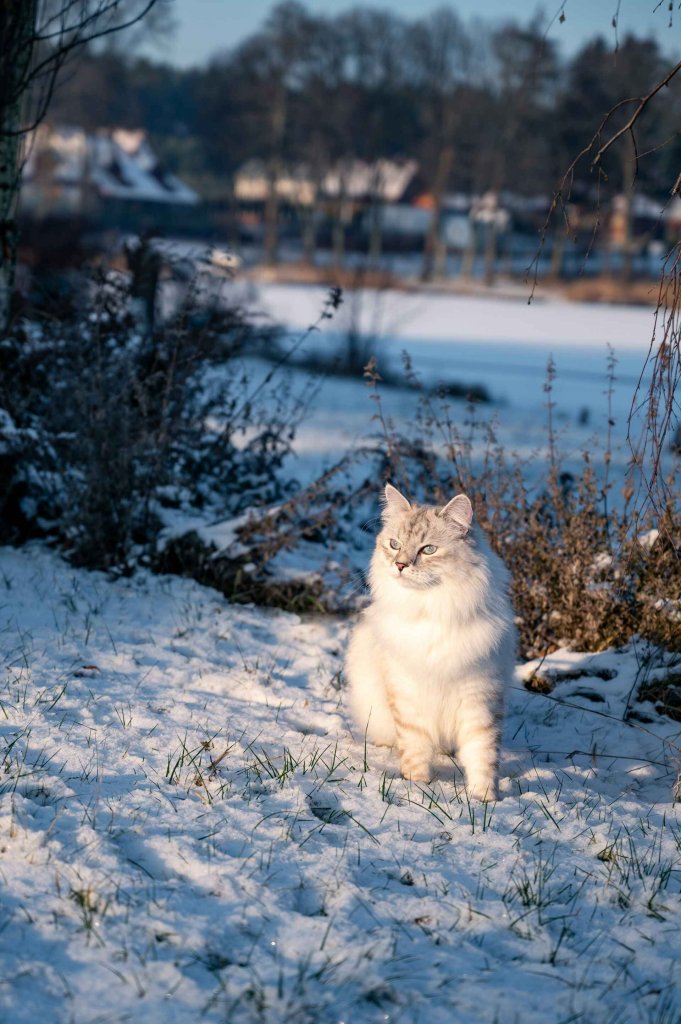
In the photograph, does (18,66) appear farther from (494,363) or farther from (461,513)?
(494,363)

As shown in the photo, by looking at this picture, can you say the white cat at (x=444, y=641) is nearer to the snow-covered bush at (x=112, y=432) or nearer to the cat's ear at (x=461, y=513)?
the cat's ear at (x=461, y=513)

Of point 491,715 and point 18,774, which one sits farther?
point 491,715

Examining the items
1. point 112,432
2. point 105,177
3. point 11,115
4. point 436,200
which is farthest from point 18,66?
point 105,177

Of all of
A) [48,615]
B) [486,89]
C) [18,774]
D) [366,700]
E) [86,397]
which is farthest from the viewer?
[486,89]

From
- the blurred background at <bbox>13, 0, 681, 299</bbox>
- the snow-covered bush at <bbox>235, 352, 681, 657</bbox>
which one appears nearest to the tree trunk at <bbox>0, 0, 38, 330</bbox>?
the snow-covered bush at <bbox>235, 352, 681, 657</bbox>

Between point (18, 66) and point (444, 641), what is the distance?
4.98 metres

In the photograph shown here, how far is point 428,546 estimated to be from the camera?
4.10 meters

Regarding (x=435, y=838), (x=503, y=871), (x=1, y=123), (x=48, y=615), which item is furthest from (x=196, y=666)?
(x=1, y=123)

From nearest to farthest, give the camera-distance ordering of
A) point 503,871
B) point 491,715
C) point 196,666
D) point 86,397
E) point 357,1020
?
1. point 357,1020
2. point 503,871
3. point 491,715
4. point 196,666
5. point 86,397

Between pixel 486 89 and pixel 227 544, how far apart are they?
46841mm

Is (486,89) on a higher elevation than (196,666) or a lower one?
higher

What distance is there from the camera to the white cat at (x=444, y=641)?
397 centimetres

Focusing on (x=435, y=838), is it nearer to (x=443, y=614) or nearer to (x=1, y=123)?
(x=443, y=614)

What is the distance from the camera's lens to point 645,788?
4.22 meters
